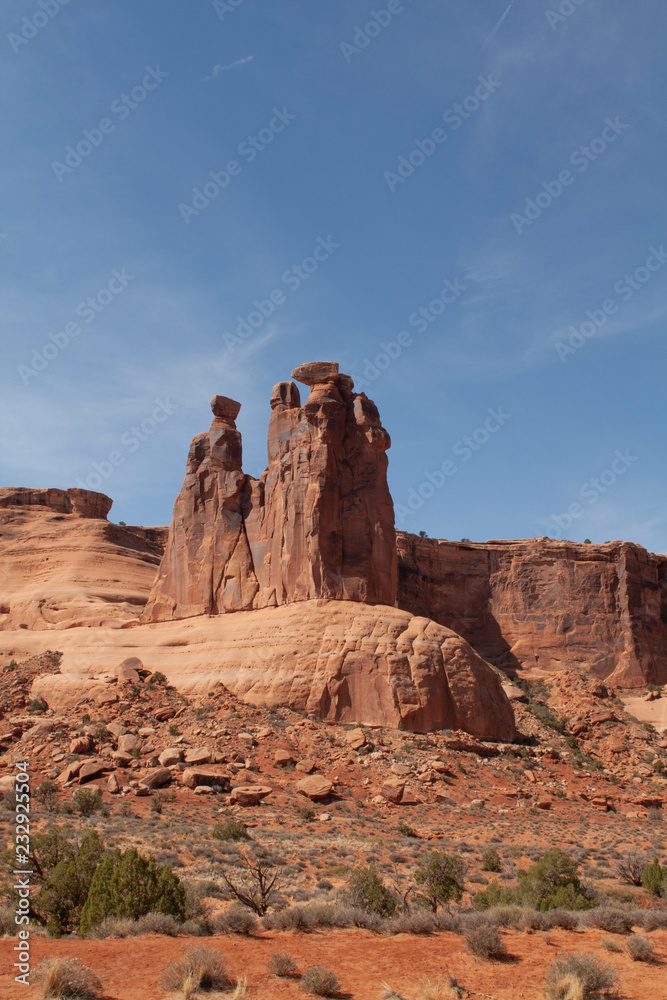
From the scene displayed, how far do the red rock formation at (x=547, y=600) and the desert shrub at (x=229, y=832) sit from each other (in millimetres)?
39679

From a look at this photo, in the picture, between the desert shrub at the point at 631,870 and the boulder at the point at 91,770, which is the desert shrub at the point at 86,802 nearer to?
the boulder at the point at 91,770

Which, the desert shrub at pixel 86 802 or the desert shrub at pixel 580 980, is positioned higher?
the desert shrub at pixel 86 802

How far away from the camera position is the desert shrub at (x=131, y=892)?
1398cm

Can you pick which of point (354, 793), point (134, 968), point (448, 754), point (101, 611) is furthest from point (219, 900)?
point (101, 611)

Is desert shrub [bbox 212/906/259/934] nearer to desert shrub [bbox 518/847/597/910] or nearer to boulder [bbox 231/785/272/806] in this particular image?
desert shrub [bbox 518/847/597/910]

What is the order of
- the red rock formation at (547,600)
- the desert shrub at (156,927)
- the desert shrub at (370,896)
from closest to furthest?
the desert shrub at (156,927) < the desert shrub at (370,896) < the red rock formation at (547,600)

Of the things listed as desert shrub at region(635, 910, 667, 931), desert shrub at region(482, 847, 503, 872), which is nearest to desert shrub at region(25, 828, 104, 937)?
desert shrub at region(482, 847, 503, 872)

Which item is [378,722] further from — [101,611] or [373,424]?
[101,611]

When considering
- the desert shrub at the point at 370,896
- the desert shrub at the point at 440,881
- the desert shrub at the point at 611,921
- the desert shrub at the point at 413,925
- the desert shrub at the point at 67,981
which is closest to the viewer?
the desert shrub at the point at 67,981

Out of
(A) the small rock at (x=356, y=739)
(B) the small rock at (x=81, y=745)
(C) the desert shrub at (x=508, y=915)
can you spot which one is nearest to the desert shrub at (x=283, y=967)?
(C) the desert shrub at (x=508, y=915)

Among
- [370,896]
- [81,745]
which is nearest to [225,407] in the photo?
[81,745]

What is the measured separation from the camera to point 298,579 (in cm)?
3866

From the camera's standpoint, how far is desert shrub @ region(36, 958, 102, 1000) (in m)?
9.66

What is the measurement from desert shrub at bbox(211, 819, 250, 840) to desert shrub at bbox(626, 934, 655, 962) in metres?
12.5
